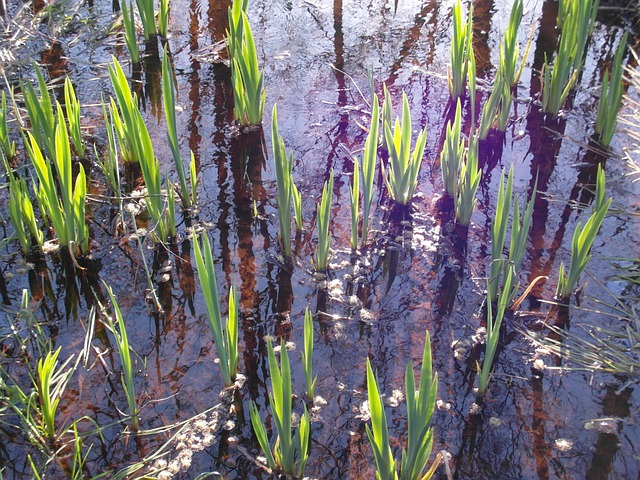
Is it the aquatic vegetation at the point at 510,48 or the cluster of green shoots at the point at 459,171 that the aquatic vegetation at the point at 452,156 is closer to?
the cluster of green shoots at the point at 459,171

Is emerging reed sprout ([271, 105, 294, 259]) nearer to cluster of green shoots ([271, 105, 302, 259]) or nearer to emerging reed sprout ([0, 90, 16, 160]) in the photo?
cluster of green shoots ([271, 105, 302, 259])

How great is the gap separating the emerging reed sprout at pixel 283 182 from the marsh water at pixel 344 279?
11 centimetres

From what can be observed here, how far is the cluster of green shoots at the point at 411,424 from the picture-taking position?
4.87 ft

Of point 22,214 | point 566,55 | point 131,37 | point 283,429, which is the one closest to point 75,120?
point 22,214

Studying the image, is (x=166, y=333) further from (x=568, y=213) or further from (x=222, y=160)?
(x=568, y=213)

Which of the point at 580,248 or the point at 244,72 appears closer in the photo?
the point at 580,248

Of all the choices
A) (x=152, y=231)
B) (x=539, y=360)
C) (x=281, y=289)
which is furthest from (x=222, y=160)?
(x=539, y=360)

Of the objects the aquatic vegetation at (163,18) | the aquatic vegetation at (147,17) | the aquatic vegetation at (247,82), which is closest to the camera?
the aquatic vegetation at (247,82)

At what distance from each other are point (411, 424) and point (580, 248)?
0.99 m

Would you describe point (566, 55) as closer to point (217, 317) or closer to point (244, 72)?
point (244, 72)

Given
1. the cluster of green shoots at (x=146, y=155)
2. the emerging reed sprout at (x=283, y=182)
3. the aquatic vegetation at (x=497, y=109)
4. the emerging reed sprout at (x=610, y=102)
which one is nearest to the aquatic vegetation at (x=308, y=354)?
the emerging reed sprout at (x=283, y=182)

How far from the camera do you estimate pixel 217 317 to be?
185cm

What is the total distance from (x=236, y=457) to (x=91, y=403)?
0.50 m

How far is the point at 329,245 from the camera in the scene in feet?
8.37
